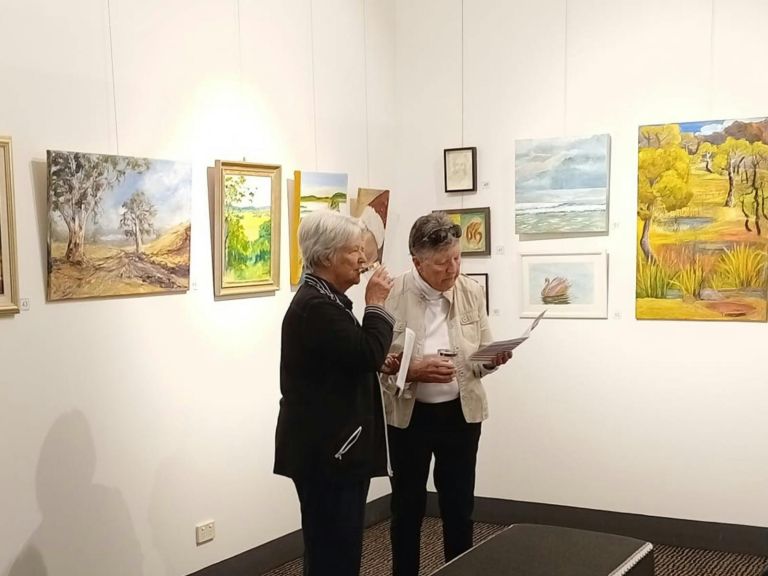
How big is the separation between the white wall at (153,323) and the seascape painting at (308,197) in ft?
0.29

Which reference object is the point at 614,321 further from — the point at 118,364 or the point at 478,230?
the point at 118,364

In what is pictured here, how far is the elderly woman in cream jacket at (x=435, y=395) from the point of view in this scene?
120 inches

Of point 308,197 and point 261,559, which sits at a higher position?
point 308,197

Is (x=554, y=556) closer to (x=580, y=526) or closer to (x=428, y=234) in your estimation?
(x=428, y=234)

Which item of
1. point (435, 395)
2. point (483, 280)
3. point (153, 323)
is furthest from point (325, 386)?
point (483, 280)

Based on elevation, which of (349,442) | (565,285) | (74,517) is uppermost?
(565,285)

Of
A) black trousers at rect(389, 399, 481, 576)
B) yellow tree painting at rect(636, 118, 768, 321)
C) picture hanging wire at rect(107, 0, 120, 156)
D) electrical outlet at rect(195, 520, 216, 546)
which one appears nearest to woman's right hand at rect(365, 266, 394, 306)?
black trousers at rect(389, 399, 481, 576)

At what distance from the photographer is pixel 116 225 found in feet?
10.1

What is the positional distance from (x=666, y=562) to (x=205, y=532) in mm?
2266

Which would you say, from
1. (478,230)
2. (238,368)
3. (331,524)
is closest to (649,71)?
(478,230)

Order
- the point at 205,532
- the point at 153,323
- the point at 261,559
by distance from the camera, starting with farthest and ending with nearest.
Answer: the point at 261,559 → the point at 205,532 → the point at 153,323

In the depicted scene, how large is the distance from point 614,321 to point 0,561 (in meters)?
3.07

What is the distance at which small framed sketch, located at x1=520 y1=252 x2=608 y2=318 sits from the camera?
4207 millimetres

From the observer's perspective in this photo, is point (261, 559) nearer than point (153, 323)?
No
